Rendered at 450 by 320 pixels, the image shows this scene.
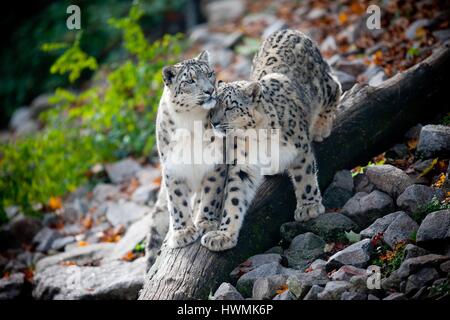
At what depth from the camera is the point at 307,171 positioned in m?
7.51

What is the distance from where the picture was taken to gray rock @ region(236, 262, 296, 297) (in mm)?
6785

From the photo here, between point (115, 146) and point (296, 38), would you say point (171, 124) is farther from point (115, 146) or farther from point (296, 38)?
point (115, 146)

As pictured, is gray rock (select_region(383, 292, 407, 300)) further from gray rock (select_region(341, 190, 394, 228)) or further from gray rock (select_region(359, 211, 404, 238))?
gray rock (select_region(341, 190, 394, 228))

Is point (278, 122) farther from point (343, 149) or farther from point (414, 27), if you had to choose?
point (414, 27)

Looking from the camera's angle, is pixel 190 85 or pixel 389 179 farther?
pixel 389 179

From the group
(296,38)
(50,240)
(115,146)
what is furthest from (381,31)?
(50,240)

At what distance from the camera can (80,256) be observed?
32.8ft

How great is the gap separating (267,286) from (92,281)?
3.27 meters

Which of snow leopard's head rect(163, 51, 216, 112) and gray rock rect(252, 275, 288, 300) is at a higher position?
snow leopard's head rect(163, 51, 216, 112)

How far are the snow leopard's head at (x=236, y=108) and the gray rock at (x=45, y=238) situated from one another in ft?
16.3

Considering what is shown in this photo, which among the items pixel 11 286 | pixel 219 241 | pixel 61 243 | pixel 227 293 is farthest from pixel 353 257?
pixel 61 243

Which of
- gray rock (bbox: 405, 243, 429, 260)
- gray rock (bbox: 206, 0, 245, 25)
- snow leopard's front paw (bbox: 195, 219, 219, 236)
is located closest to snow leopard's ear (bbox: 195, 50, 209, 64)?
snow leopard's front paw (bbox: 195, 219, 219, 236)

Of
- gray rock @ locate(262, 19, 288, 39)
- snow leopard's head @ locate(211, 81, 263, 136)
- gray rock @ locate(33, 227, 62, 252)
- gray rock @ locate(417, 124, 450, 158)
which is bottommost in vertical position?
gray rock @ locate(33, 227, 62, 252)

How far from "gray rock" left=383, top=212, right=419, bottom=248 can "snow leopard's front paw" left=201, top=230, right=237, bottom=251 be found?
162 cm
